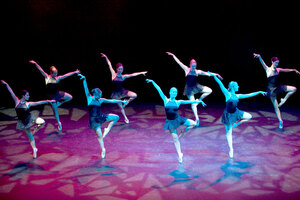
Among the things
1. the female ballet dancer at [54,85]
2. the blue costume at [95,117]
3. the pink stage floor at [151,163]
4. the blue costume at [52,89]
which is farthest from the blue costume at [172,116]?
the blue costume at [52,89]

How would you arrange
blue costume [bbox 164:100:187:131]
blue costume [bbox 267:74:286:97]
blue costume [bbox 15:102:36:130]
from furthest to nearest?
blue costume [bbox 267:74:286:97] → blue costume [bbox 15:102:36:130] → blue costume [bbox 164:100:187:131]

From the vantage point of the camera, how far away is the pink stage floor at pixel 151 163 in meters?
3.77

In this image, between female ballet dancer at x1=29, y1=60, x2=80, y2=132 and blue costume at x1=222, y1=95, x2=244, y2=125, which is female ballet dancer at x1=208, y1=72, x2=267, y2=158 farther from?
female ballet dancer at x1=29, y1=60, x2=80, y2=132

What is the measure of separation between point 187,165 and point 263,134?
2.32 meters

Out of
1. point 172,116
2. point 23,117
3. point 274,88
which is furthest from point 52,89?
point 274,88

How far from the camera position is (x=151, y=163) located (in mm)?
4660

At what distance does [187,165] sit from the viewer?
455cm

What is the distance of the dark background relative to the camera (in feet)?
27.1

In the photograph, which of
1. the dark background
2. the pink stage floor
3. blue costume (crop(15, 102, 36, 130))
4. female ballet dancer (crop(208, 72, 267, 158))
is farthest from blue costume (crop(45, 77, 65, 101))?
female ballet dancer (crop(208, 72, 267, 158))

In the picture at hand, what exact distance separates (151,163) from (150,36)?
5055 mm

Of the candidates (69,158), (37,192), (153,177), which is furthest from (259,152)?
(37,192)

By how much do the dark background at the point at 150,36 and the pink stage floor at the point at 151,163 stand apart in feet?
8.27

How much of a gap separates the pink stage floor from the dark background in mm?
2520

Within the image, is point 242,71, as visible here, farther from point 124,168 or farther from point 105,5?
point 124,168
